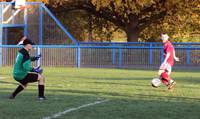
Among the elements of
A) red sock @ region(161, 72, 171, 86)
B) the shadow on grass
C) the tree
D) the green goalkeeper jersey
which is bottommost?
the shadow on grass

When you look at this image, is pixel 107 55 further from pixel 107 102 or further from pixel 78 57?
pixel 107 102

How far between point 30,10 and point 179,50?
10.9 m

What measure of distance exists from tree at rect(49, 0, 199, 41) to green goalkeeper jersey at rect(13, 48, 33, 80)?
26685mm

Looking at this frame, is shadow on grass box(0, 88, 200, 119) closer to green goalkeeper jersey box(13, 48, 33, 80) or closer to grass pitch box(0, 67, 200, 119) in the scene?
grass pitch box(0, 67, 200, 119)

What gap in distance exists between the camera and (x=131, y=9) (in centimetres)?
4112

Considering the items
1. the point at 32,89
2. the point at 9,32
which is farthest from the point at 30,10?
the point at 32,89

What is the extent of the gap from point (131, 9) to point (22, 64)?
2855 cm

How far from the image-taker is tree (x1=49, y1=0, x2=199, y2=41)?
4056cm

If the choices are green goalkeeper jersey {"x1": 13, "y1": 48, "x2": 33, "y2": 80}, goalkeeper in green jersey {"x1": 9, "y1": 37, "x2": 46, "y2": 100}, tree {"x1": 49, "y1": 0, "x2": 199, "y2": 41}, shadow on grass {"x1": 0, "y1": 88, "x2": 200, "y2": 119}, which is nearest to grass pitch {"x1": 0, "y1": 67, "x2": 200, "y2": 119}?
shadow on grass {"x1": 0, "y1": 88, "x2": 200, "y2": 119}

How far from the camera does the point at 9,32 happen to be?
1640 inches

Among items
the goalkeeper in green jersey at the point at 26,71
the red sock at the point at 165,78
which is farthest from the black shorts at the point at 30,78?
the red sock at the point at 165,78

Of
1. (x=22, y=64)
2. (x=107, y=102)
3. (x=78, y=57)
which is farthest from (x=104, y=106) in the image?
(x=78, y=57)

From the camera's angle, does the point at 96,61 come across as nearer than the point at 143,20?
Yes

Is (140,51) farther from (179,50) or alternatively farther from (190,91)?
(190,91)
